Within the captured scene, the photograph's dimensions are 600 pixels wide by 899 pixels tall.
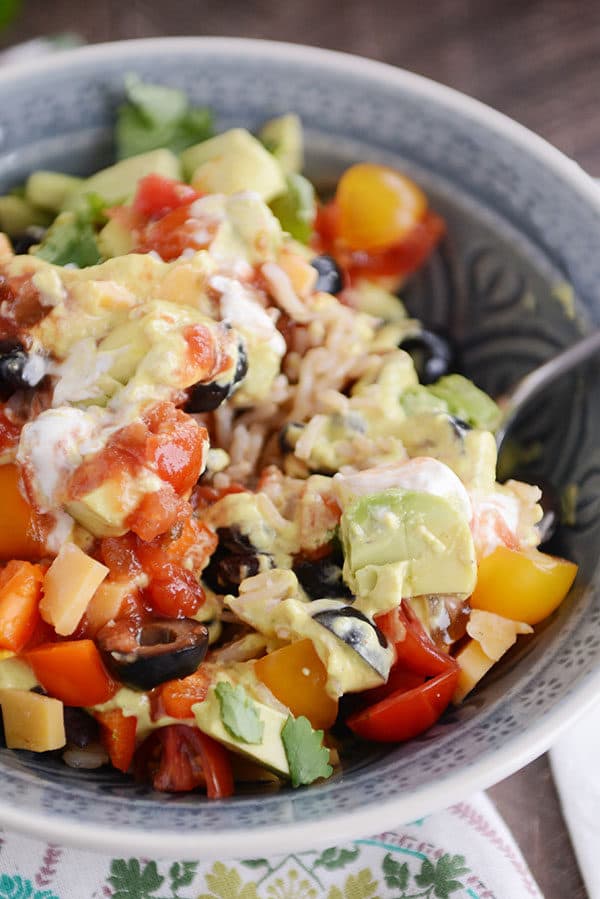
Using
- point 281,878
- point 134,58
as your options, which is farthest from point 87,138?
point 281,878

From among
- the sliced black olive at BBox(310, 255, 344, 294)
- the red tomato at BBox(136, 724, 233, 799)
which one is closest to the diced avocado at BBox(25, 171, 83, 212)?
the sliced black olive at BBox(310, 255, 344, 294)

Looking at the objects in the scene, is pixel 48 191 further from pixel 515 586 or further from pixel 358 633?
pixel 515 586

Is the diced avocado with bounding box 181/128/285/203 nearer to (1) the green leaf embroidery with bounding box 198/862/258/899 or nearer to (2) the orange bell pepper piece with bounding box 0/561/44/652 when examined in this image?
(2) the orange bell pepper piece with bounding box 0/561/44/652

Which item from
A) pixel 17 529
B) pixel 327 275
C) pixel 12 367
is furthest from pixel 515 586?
pixel 12 367

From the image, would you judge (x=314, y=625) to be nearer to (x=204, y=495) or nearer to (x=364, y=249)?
(x=204, y=495)

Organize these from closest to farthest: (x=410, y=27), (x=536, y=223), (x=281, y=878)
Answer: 1. (x=281, y=878)
2. (x=536, y=223)
3. (x=410, y=27)

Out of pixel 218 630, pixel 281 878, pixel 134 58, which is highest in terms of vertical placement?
pixel 134 58
